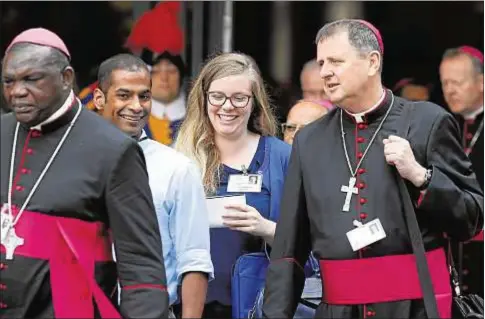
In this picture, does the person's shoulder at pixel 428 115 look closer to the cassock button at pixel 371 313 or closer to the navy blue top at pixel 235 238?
the cassock button at pixel 371 313

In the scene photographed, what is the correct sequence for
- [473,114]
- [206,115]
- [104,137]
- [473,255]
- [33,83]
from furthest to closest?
1. [473,114]
2. [473,255]
3. [206,115]
4. [104,137]
5. [33,83]

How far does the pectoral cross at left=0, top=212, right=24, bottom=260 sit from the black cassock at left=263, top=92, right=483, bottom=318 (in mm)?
1054

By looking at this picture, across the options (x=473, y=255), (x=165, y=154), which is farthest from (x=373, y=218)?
(x=473, y=255)

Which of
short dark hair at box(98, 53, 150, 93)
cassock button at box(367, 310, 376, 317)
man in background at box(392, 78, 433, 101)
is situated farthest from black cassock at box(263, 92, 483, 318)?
man in background at box(392, 78, 433, 101)

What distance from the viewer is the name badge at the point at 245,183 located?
5.66m

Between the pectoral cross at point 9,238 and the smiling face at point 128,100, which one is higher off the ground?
the smiling face at point 128,100

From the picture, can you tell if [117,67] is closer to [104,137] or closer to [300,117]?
[104,137]

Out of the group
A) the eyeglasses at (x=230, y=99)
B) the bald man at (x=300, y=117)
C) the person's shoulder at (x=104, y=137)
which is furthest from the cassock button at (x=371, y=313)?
the bald man at (x=300, y=117)

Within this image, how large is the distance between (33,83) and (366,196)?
1369 mm

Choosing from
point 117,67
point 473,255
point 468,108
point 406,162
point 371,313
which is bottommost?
point 371,313

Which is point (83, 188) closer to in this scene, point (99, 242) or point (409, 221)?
point (99, 242)

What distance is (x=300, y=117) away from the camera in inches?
263

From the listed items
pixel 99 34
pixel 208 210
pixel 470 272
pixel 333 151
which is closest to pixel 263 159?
pixel 208 210

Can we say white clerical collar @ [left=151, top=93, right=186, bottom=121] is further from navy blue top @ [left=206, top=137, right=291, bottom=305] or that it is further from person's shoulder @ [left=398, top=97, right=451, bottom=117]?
person's shoulder @ [left=398, top=97, right=451, bottom=117]
